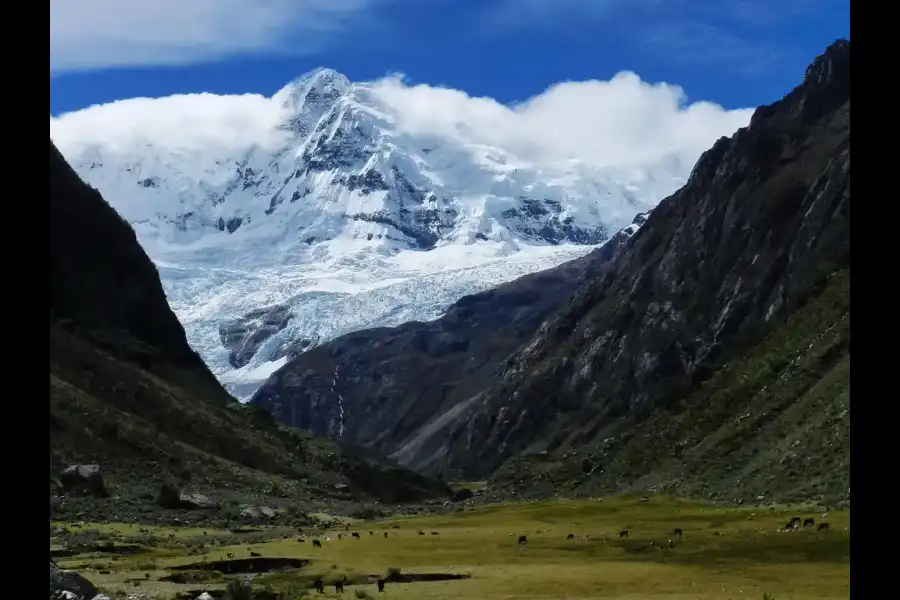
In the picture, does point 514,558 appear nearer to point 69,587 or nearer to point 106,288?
point 69,587

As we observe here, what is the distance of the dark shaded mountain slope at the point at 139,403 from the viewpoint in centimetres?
12631

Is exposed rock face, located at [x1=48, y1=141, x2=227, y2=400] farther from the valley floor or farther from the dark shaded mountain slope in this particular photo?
the valley floor

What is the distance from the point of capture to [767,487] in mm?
89625

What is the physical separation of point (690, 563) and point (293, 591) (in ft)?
61.3

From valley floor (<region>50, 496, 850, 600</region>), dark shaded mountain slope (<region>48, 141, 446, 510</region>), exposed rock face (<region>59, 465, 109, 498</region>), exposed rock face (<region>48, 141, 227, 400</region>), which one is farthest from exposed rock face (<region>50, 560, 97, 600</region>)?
exposed rock face (<region>48, 141, 227, 400</region>)

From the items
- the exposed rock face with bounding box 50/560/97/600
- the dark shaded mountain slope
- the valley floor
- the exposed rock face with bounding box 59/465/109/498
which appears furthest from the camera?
the dark shaded mountain slope

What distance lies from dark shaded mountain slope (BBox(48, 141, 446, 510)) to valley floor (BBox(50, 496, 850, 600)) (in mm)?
35964

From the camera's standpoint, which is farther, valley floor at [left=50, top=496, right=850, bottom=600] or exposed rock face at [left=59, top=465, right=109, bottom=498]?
exposed rock face at [left=59, top=465, right=109, bottom=498]

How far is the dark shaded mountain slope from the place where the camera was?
126312 millimetres

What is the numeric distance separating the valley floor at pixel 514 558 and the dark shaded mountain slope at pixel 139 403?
35964 mm

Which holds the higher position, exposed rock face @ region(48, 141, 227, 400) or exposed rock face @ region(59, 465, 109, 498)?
exposed rock face @ region(48, 141, 227, 400)

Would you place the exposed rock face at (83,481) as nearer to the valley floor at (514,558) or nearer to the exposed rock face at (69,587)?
the valley floor at (514,558)

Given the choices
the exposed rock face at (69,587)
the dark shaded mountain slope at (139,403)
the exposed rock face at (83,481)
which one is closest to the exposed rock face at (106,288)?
the dark shaded mountain slope at (139,403)
